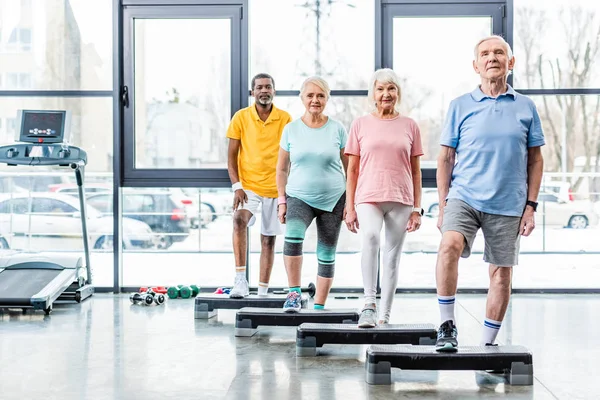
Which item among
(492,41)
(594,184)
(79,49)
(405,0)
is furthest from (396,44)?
(492,41)

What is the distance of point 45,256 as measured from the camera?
20.3ft

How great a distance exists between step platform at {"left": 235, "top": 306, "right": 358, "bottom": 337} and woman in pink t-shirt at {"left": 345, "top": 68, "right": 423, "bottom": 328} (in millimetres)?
299

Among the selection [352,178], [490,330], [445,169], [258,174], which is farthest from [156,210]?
[490,330]

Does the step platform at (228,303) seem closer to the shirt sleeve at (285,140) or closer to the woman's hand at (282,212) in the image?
the woman's hand at (282,212)

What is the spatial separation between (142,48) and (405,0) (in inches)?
81.2

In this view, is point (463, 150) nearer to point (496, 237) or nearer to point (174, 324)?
point (496, 237)

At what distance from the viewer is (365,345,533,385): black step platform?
3484 millimetres

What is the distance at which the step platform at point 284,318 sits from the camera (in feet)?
15.0

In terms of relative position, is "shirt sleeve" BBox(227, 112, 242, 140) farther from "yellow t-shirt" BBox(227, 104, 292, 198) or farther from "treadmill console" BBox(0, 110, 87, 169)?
"treadmill console" BBox(0, 110, 87, 169)

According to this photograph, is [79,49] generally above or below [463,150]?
above

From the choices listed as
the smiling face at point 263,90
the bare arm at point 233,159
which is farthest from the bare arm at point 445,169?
the bare arm at point 233,159

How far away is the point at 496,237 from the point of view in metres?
3.59

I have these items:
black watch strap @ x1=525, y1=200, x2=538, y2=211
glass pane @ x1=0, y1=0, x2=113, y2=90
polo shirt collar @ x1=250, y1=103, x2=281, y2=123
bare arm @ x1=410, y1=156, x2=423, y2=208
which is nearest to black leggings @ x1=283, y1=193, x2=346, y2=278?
bare arm @ x1=410, y1=156, x2=423, y2=208

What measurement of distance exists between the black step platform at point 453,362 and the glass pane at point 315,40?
10.8 feet
